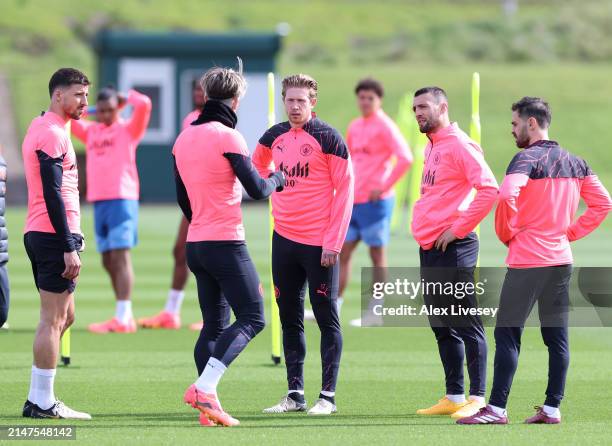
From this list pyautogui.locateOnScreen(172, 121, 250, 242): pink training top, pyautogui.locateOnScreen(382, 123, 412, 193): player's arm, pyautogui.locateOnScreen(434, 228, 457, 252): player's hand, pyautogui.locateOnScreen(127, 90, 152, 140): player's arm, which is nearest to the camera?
pyautogui.locateOnScreen(172, 121, 250, 242): pink training top

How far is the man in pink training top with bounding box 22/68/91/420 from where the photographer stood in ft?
25.4

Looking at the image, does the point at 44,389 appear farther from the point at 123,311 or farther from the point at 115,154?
the point at 115,154

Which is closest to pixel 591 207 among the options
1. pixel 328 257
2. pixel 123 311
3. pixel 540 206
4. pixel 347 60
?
pixel 540 206

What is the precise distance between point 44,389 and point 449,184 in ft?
8.96

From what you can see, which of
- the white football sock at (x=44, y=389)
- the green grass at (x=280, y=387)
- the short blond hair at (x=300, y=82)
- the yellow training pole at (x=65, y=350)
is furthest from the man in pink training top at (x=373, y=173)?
the white football sock at (x=44, y=389)

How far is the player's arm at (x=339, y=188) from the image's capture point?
8078 mm

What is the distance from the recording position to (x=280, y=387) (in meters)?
9.12

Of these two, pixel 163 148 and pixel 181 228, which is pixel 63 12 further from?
pixel 181 228

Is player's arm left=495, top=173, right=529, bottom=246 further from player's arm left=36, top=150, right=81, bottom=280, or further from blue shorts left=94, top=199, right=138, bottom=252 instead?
blue shorts left=94, top=199, right=138, bottom=252

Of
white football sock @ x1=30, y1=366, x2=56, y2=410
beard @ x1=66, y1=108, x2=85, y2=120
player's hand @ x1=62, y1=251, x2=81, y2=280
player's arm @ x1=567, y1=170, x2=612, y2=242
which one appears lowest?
white football sock @ x1=30, y1=366, x2=56, y2=410

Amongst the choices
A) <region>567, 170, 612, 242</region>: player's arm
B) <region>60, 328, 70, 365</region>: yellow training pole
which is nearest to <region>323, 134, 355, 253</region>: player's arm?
<region>567, 170, 612, 242</region>: player's arm

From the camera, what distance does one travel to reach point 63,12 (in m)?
66.9

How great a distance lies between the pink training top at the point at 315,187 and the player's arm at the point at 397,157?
4.07m

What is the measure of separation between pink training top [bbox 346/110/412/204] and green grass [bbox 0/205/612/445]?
1353 millimetres
